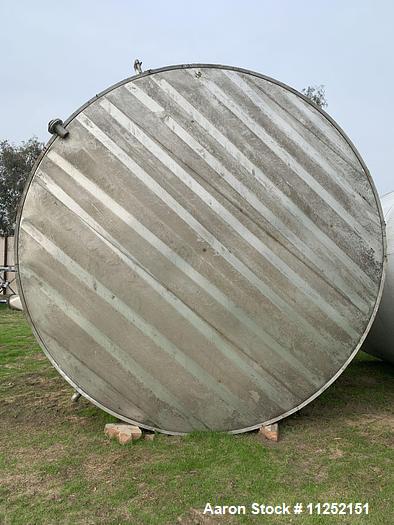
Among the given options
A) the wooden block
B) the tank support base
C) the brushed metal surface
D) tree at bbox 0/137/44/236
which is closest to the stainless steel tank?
the brushed metal surface

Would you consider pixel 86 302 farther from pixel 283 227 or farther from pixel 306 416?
pixel 306 416

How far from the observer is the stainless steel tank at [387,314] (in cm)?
468

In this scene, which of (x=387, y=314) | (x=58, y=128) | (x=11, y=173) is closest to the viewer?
(x=58, y=128)

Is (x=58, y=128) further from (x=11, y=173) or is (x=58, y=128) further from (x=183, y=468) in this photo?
(x=11, y=173)

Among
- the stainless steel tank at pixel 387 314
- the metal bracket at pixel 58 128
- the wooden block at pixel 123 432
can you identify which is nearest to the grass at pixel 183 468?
the wooden block at pixel 123 432

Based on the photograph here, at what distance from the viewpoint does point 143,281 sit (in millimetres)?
3627

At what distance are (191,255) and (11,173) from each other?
28395 mm

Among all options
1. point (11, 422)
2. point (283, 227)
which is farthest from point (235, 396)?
point (11, 422)

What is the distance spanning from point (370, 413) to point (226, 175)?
104 inches

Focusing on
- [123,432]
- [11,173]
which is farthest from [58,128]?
[11,173]

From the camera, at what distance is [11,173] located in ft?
95.3

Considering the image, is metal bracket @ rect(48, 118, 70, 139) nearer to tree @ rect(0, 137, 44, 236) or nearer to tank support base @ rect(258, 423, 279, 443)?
tank support base @ rect(258, 423, 279, 443)

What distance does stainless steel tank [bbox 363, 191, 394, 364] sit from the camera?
468 centimetres

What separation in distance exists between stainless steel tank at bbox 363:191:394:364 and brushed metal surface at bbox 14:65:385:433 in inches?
40.4
